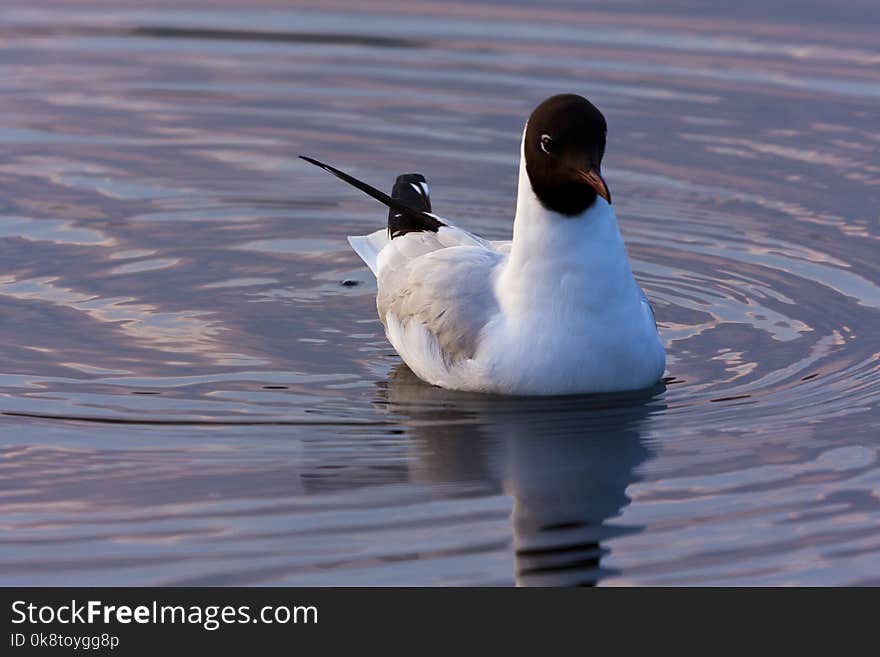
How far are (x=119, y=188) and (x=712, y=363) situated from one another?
4.88 m

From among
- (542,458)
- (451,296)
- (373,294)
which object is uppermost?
(373,294)

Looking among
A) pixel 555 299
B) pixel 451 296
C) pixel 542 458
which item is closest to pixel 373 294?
pixel 451 296

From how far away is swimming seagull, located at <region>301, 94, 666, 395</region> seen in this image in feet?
25.4

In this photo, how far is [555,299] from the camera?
26.0ft

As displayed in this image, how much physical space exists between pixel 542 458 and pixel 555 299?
813 mm

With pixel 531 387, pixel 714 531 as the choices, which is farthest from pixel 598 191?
pixel 714 531

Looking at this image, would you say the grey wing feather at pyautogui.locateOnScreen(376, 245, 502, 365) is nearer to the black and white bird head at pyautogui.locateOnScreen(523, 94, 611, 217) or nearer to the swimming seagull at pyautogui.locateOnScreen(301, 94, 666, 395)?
the swimming seagull at pyautogui.locateOnScreen(301, 94, 666, 395)

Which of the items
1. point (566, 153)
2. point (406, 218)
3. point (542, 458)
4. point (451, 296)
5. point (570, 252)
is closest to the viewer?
point (542, 458)

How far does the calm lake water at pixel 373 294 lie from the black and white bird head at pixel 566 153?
95 cm

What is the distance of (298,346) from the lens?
9.00 m

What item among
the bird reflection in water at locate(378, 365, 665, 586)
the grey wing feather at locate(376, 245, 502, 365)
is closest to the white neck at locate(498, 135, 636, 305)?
the grey wing feather at locate(376, 245, 502, 365)

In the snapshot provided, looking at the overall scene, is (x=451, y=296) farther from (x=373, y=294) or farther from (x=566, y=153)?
(x=373, y=294)

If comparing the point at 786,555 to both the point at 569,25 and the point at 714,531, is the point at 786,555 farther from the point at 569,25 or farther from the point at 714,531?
the point at 569,25

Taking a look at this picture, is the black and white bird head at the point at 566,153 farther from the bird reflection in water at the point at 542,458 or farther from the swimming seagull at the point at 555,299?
the bird reflection in water at the point at 542,458
